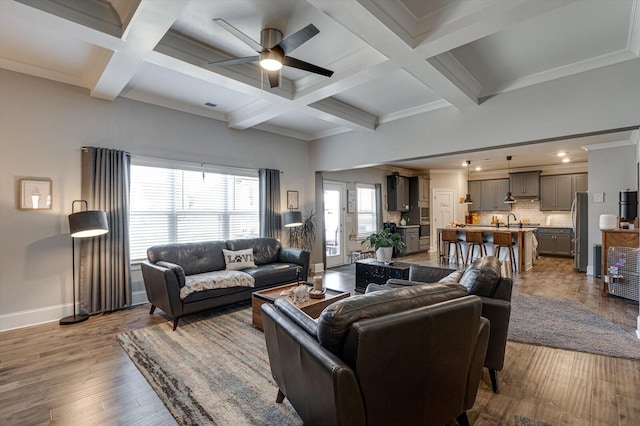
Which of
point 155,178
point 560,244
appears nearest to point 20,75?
point 155,178

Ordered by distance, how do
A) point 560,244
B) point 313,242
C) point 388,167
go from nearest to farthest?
1. point 313,242
2. point 560,244
3. point 388,167

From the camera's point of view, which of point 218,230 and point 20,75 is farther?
point 218,230

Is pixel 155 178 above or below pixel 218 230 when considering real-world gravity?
above

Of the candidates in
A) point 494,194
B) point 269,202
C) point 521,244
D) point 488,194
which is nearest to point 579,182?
point 494,194

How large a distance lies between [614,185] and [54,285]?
946 cm

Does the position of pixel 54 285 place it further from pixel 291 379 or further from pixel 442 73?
pixel 442 73

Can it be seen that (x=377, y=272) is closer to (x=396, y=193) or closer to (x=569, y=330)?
(x=569, y=330)

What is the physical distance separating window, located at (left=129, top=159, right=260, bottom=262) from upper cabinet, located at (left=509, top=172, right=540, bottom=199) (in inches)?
313

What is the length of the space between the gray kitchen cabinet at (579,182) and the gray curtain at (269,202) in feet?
26.9

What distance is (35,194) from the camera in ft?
12.1

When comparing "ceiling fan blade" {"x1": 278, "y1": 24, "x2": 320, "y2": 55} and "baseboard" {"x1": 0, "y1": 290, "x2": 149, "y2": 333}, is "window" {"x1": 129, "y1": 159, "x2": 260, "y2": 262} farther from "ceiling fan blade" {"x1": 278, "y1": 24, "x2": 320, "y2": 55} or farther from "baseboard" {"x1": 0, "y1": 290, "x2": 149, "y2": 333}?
"ceiling fan blade" {"x1": 278, "y1": 24, "x2": 320, "y2": 55}

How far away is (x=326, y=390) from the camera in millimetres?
1364

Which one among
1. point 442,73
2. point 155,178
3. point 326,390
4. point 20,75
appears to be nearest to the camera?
point 326,390

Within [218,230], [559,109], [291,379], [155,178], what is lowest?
[291,379]
